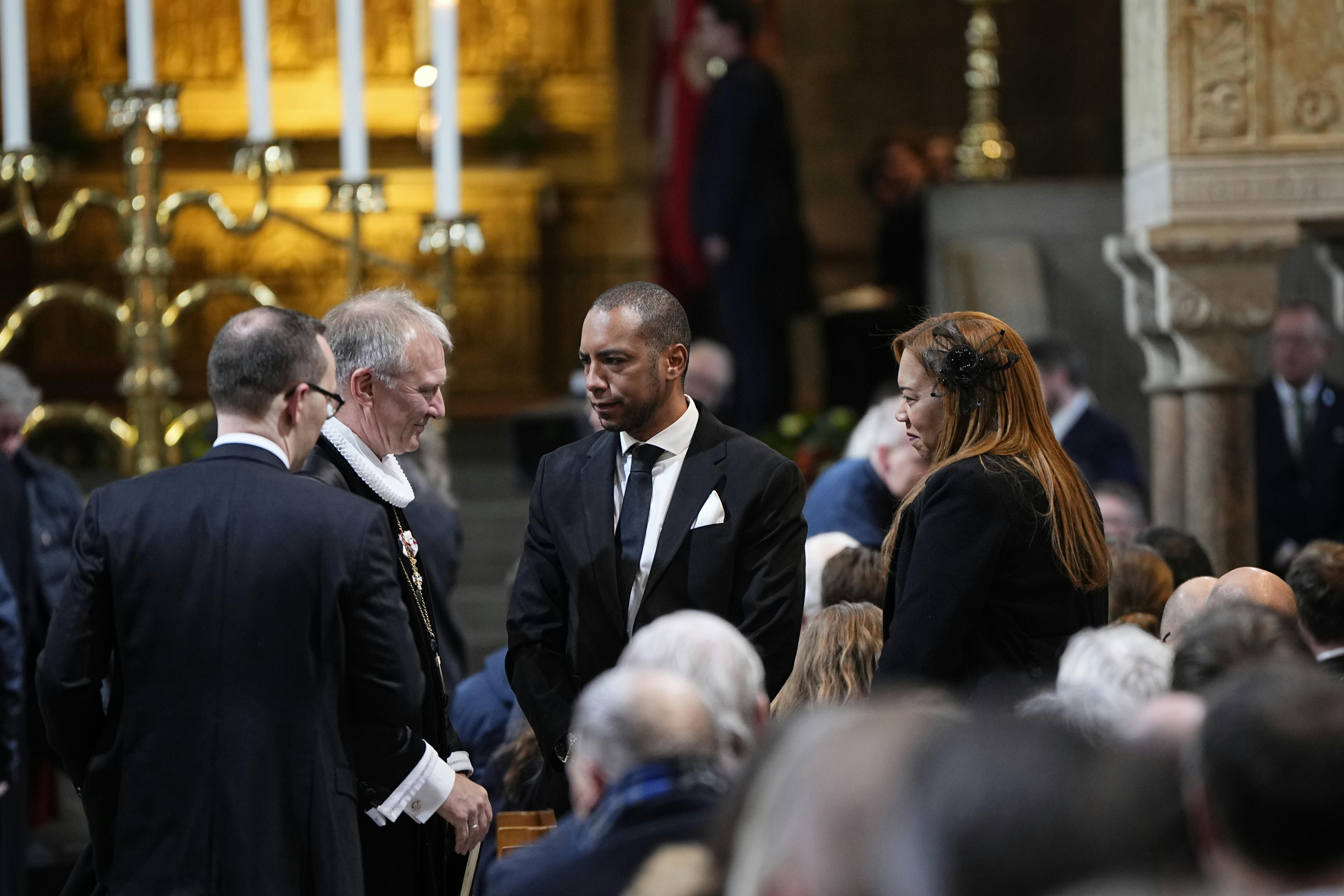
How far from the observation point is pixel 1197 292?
19.1ft

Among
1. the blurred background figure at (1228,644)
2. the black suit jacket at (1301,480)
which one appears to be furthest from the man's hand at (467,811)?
the black suit jacket at (1301,480)

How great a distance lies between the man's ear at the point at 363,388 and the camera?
3.35 m

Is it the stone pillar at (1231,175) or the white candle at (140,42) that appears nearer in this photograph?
the white candle at (140,42)

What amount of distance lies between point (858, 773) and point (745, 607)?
1624 mm

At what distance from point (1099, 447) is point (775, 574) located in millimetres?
3549

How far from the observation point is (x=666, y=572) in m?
3.35

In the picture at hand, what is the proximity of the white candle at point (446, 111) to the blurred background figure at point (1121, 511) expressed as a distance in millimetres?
2021

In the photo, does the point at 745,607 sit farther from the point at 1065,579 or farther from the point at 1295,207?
the point at 1295,207

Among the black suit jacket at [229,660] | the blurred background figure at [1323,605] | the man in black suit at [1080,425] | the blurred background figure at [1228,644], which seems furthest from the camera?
the man in black suit at [1080,425]

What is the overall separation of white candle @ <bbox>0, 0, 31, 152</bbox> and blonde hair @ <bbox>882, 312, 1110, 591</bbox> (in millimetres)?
2743

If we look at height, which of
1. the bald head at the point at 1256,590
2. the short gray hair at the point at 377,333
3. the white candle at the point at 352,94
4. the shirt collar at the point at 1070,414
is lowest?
the bald head at the point at 1256,590

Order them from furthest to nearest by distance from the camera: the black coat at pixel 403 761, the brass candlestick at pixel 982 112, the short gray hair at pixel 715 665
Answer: the brass candlestick at pixel 982 112
the black coat at pixel 403 761
the short gray hair at pixel 715 665

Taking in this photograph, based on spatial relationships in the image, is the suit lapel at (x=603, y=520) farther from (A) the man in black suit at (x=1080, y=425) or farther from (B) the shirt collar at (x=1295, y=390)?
(B) the shirt collar at (x=1295, y=390)

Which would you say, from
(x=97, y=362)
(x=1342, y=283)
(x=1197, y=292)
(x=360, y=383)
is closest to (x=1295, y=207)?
(x=1197, y=292)
